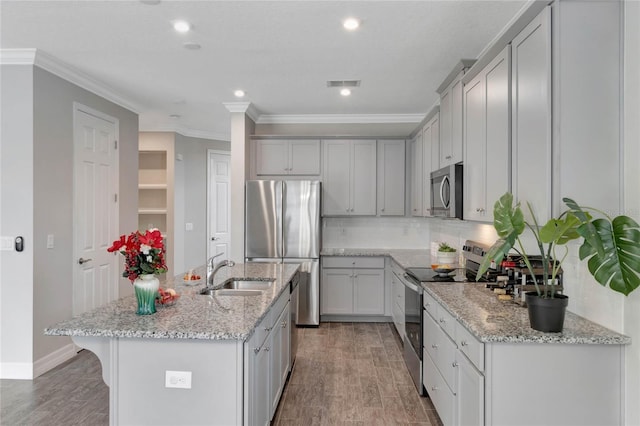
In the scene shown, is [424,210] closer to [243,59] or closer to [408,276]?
[408,276]

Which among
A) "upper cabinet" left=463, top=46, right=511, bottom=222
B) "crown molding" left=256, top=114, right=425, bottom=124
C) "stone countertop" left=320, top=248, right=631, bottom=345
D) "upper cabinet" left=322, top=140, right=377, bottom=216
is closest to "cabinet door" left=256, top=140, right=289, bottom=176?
"crown molding" left=256, top=114, right=425, bottom=124

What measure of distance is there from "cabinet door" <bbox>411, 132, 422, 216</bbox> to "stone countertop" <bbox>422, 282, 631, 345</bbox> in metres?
2.25

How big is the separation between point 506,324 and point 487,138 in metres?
1.24

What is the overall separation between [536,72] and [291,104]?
3.25 m

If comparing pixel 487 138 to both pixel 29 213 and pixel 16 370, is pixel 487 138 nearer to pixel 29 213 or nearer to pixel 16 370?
pixel 29 213

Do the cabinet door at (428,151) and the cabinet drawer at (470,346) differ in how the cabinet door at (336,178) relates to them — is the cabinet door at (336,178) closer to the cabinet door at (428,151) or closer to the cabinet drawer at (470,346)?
the cabinet door at (428,151)

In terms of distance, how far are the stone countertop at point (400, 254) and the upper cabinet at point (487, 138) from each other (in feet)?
4.16

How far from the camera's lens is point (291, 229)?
4812 millimetres

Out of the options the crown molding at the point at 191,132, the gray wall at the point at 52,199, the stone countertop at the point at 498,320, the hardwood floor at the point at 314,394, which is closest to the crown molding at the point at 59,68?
the gray wall at the point at 52,199

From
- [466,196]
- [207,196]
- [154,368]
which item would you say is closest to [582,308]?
[466,196]

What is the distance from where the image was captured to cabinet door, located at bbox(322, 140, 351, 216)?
5191 millimetres

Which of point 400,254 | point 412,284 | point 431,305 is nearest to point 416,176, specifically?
point 400,254

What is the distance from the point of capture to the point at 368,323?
5031 millimetres

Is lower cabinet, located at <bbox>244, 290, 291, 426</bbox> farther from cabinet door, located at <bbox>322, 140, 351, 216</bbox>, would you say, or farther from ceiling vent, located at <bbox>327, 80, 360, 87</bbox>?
cabinet door, located at <bbox>322, 140, 351, 216</bbox>
